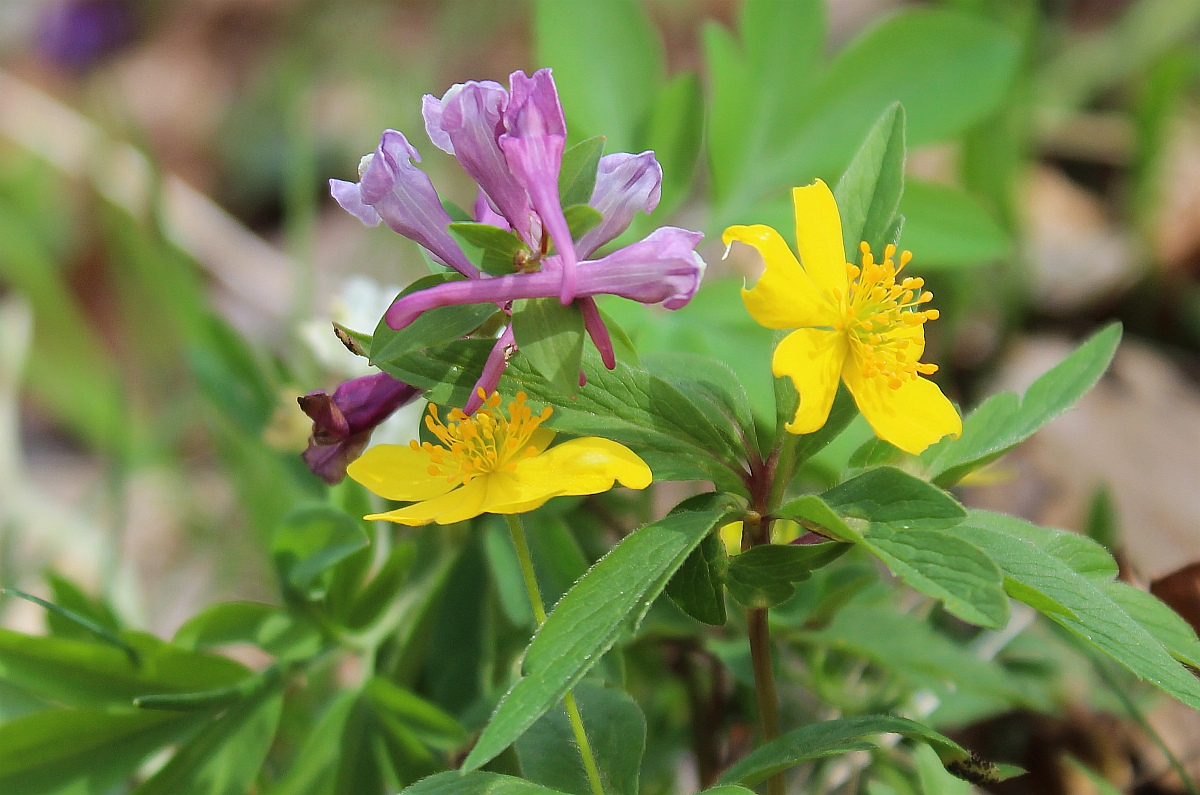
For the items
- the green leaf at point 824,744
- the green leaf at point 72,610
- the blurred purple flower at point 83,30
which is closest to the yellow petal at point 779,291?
the green leaf at point 824,744

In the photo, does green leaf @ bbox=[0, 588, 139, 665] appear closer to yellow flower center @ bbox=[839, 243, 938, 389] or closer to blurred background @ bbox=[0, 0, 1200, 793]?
blurred background @ bbox=[0, 0, 1200, 793]

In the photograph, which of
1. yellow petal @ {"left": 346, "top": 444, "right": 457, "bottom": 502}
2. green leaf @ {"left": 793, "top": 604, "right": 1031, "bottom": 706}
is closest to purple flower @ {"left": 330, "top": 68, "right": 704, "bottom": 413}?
yellow petal @ {"left": 346, "top": 444, "right": 457, "bottom": 502}

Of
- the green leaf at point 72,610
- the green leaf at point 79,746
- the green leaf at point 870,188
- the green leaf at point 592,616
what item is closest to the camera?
the green leaf at point 592,616

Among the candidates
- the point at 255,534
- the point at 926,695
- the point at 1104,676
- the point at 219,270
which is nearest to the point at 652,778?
the point at 926,695

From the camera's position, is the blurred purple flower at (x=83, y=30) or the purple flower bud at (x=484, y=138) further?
the blurred purple flower at (x=83, y=30)

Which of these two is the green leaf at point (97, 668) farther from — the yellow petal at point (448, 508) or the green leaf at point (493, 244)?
the green leaf at point (493, 244)

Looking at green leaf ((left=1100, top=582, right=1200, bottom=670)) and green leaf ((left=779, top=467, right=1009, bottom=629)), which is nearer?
green leaf ((left=779, top=467, right=1009, bottom=629))
